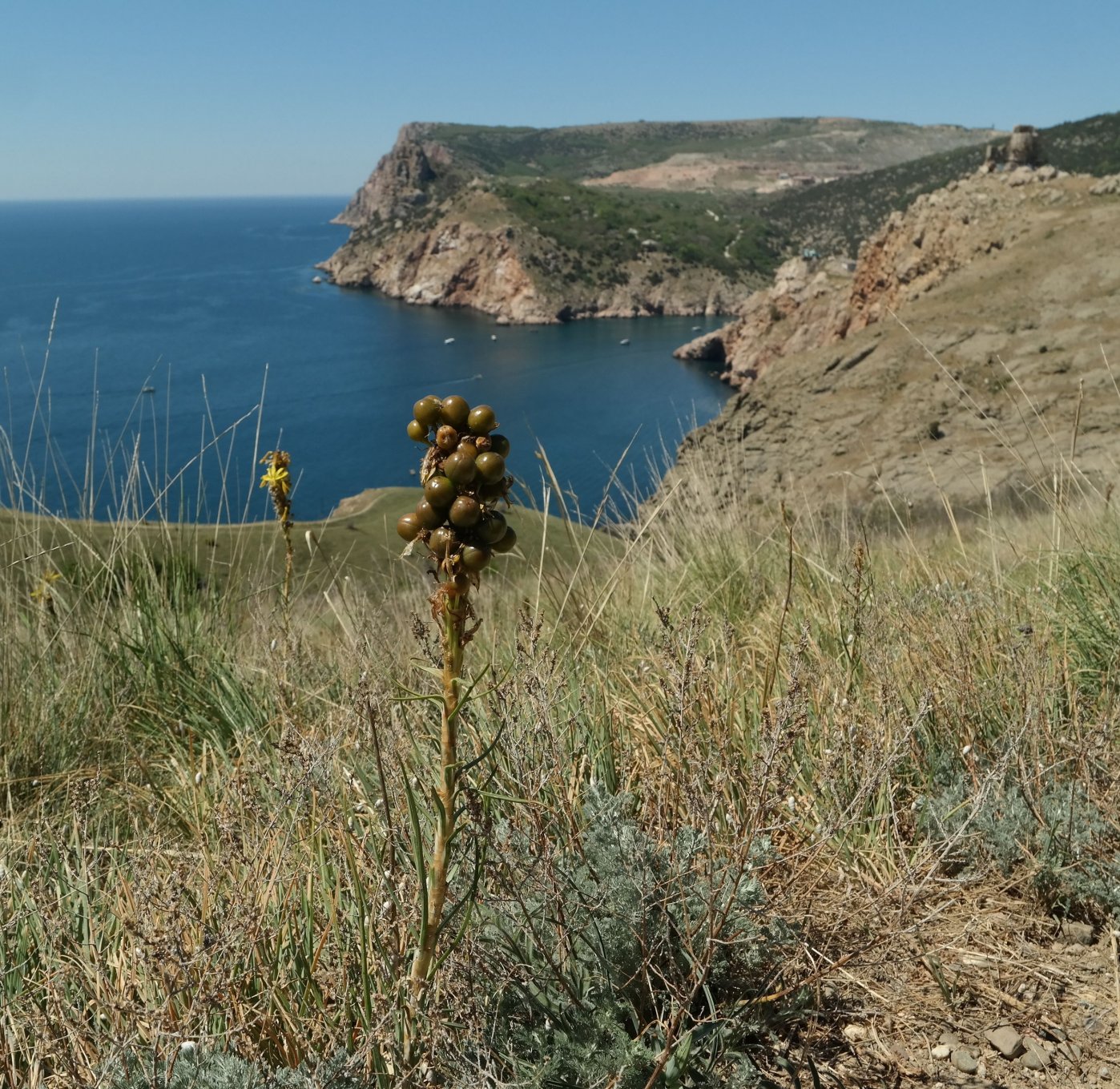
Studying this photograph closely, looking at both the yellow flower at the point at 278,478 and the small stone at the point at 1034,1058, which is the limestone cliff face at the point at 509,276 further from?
the small stone at the point at 1034,1058

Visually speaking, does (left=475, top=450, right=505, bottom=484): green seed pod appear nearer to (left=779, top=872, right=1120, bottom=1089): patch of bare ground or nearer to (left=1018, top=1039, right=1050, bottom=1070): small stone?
(left=779, top=872, right=1120, bottom=1089): patch of bare ground

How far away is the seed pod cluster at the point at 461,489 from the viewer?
4.27ft

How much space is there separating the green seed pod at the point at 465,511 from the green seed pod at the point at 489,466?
39 mm

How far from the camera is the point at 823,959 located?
6.07ft

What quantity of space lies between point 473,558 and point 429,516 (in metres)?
0.10

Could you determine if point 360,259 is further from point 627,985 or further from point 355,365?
point 627,985

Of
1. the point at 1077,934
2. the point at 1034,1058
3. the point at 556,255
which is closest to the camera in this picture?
the point at 1034,1058

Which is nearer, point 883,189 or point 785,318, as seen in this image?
point 785,318

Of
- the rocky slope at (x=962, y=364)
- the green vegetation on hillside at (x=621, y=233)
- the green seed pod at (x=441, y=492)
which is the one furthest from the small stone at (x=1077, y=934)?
the green vegetation on hillside at (x=621, y=233)

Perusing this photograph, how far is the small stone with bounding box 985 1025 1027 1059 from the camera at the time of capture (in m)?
1.84

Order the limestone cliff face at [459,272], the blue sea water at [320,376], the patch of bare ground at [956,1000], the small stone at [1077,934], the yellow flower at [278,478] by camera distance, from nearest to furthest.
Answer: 1. the patch of bare ground at [956,1000]
2. the small stone at [1077,934]
3. the yellow flower at [278,478]
4. the blue sea water at [320,376]
5. the limestone cliff face at [459,272]

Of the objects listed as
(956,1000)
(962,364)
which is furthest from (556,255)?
(956,1000)

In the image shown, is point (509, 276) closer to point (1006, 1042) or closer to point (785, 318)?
point (785, 318)

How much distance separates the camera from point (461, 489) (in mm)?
1335
